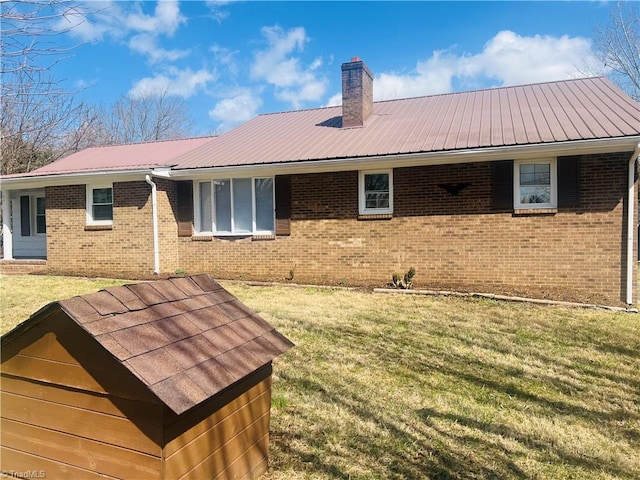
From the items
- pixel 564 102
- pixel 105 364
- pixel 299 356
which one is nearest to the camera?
pixel 105 364

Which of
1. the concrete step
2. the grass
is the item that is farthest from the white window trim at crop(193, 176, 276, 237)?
the concrete step

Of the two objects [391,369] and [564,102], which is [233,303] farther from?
[564,102]

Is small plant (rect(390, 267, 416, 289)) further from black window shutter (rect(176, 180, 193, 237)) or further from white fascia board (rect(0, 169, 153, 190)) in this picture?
white fascia board (rect(0, 169, 153, 190))

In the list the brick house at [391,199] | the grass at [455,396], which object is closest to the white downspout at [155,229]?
the brick house at [391,199]

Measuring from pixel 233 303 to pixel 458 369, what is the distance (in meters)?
3.07

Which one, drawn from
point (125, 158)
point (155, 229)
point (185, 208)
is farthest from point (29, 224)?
point (185, 208)

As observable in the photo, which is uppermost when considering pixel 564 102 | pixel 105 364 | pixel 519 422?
pixel 564 102

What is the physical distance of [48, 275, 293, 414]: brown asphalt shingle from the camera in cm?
214

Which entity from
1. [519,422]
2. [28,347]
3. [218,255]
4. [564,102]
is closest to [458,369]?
[519,422]

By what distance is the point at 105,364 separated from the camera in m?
2.22

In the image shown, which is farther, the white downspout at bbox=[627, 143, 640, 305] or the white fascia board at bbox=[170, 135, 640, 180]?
the white downspout at bbox=[627, 143, 640, 305]

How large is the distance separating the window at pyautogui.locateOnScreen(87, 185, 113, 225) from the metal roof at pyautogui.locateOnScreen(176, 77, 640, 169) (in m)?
2.31

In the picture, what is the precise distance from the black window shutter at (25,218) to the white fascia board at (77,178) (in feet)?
7.61

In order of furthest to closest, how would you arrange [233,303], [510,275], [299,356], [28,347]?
[510,275], [299,356], [233,303], [28,347]
